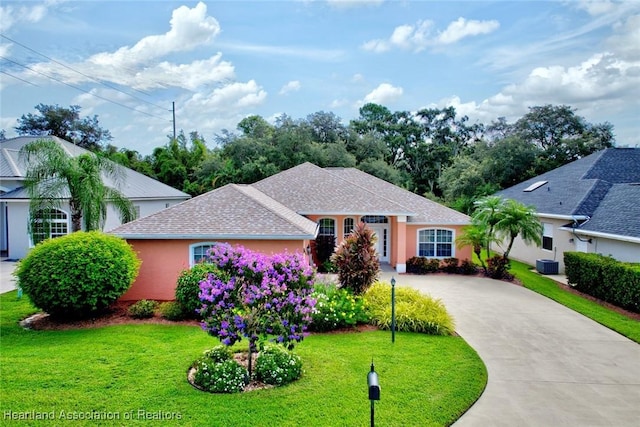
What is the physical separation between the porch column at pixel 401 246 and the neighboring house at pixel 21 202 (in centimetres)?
1283

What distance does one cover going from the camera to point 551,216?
19938 mm

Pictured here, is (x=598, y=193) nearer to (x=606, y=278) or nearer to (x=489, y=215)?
(x=489, y=215)

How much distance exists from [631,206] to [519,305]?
780cm

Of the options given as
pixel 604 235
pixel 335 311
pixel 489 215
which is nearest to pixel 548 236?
pixel 604 235

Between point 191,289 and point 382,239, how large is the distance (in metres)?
12.1

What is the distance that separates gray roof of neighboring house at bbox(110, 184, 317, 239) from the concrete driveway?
610 centimetres

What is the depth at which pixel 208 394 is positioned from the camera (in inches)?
272

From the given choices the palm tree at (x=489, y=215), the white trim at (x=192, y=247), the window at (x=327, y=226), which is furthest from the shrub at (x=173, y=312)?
the palm tree at (x=489, y=215)

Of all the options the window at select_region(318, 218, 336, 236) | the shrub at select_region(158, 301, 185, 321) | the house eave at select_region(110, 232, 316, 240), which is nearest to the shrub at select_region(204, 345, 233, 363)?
the shrub at select_region(158, 301, 185, 321)

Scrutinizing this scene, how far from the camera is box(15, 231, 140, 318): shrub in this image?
1054 cm

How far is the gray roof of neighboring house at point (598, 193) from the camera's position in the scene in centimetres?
1646

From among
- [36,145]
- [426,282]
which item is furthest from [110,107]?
[426,282]

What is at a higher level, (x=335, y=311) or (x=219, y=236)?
(x=219, y=236)

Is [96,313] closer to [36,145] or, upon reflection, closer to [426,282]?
[36,145]
